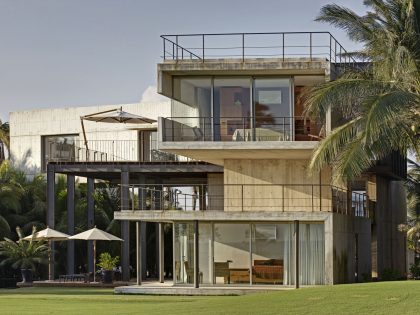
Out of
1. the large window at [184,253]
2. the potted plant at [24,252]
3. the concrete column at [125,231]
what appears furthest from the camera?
the potted plant at [24,252]

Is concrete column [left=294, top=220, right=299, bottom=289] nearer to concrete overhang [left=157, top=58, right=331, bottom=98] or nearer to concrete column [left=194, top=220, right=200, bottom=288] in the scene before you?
concrete column [left=194, top=220, right=200, bottom=288]

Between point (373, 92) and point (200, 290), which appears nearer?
point (373, 92)

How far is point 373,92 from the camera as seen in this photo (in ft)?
110

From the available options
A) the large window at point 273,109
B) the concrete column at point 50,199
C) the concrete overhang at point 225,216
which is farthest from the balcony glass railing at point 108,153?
the large window at point 273,109

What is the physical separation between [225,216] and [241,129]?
10.6ft

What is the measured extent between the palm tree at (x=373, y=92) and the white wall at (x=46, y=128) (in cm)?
2262

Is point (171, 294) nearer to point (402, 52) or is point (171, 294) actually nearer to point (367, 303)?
point (402, 52)

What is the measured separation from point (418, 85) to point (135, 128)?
21.1m

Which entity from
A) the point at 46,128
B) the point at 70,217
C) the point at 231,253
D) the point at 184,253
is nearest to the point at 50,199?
the point at 70,217

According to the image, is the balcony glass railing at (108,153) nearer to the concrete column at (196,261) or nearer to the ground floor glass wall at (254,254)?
the ground floor glass wall at (254,254)

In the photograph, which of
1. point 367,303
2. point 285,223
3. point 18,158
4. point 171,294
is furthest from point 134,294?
point 18,158

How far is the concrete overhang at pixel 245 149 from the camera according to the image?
36.8 metres

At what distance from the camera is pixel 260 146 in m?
36.8

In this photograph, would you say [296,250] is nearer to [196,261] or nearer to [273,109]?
[196,261]
